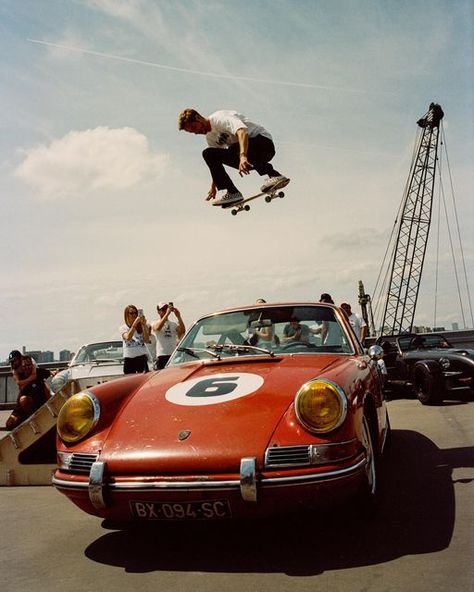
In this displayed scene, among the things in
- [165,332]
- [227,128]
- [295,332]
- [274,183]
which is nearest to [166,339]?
[165,332]

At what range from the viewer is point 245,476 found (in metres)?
2.36

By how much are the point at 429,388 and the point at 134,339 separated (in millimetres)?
4563

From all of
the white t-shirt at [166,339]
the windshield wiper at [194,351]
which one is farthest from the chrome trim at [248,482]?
the white t-shirt at [166,339]

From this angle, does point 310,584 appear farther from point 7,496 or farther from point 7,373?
point 7,373

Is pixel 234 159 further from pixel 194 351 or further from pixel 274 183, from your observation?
Result: pixel 194 351

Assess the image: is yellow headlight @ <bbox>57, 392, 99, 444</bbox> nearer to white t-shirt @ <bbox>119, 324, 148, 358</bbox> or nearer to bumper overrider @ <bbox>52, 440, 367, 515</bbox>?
bumper overrider @ <bbox>52, 440, 367, 515</bbox>

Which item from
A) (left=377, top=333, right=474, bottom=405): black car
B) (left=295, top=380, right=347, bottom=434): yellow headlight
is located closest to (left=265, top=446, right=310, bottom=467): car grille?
(left=295, top=380, right=347, bottom=434): yellow headlight

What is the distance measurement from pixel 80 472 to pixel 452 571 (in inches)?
70.5

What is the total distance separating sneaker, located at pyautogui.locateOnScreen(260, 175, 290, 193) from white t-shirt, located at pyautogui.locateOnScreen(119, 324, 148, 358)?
260 cm

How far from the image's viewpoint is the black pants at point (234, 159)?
240 inches

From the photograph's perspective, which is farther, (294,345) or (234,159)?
(234,159)

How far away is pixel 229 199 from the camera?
23.0 feet

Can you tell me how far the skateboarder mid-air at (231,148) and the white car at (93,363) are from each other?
10.1 ft

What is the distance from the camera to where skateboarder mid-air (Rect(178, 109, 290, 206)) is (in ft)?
18.2
